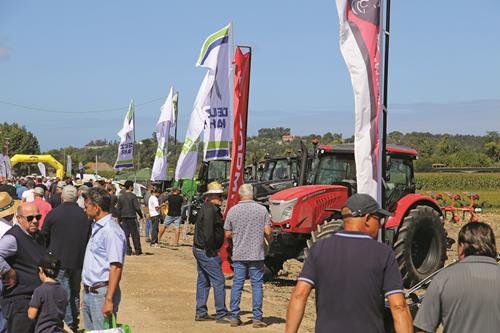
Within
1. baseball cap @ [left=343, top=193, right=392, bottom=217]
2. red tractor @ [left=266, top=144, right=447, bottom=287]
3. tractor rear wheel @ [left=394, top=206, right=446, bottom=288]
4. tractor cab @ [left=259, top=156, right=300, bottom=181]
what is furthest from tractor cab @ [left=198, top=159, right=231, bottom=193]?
baseball cap @ [left=343, top=193, right=392, bottom=217]

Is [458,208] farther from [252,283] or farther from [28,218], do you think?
[28,218]

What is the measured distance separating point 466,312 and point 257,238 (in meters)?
5.43

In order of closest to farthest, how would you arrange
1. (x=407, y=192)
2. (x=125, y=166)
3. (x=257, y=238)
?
(x=257, y=238) < (x=407, y=192) < (x=125, y=166)

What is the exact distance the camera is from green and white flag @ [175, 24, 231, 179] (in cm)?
1464

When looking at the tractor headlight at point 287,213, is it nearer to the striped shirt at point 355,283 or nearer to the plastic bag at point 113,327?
the plastic bag at point 113,327

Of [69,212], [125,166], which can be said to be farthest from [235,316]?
[125,166]

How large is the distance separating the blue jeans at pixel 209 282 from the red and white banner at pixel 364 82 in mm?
2716

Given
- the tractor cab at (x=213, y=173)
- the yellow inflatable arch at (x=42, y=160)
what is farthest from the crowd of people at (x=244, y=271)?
the yellow inflatable arch at (x=42, y=160)

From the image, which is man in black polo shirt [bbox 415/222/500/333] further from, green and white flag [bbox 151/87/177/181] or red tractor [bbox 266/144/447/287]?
green and white flag [bbox 151/87/177/181]

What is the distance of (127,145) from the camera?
28766mm

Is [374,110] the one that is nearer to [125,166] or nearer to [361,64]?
[361,64]

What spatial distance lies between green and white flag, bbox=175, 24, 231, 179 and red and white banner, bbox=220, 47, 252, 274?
1.46m

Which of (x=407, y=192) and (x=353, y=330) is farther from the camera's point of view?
(x=407, y=192)

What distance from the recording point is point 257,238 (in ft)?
32.2
